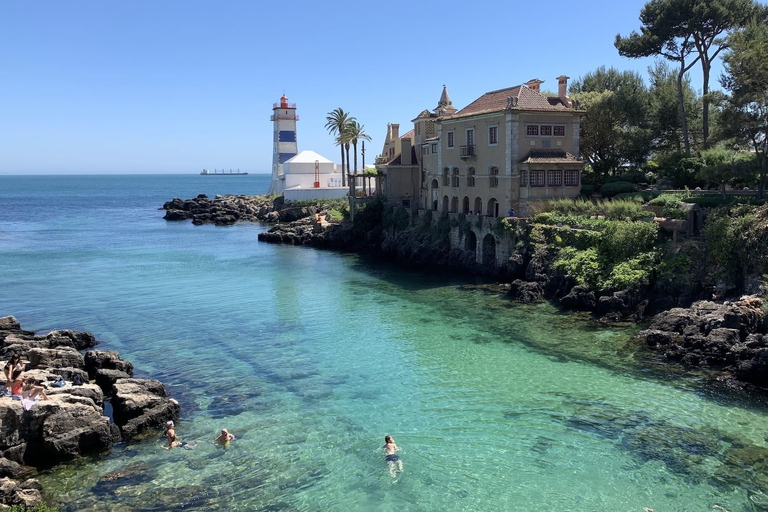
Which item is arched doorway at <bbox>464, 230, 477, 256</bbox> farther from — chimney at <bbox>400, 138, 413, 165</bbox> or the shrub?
chimney at <bbox>400, 138, 413, 165</bbox>

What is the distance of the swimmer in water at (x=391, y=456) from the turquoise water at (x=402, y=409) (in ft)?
0.79

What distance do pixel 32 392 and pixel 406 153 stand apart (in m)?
48.9

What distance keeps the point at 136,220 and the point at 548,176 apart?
257 feet

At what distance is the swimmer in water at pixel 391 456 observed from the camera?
60.0ft

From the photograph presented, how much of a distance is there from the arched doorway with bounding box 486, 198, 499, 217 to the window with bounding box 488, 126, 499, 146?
434cm

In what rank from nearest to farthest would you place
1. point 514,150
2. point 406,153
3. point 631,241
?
1. point 631,241
2. point 514,150
3. point 406,153

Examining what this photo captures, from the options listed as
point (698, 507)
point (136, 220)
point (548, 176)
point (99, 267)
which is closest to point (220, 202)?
point (136, 220)

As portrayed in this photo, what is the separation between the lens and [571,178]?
46281 millimetres

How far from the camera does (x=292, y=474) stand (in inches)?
711

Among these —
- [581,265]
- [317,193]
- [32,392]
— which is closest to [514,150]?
[581,265]

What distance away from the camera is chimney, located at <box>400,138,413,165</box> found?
64.2 meters

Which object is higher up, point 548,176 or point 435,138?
point 435,138

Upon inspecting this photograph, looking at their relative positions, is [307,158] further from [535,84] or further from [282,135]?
[535,84]

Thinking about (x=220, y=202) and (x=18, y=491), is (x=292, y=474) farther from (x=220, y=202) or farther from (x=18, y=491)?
(x=220, y=202)
